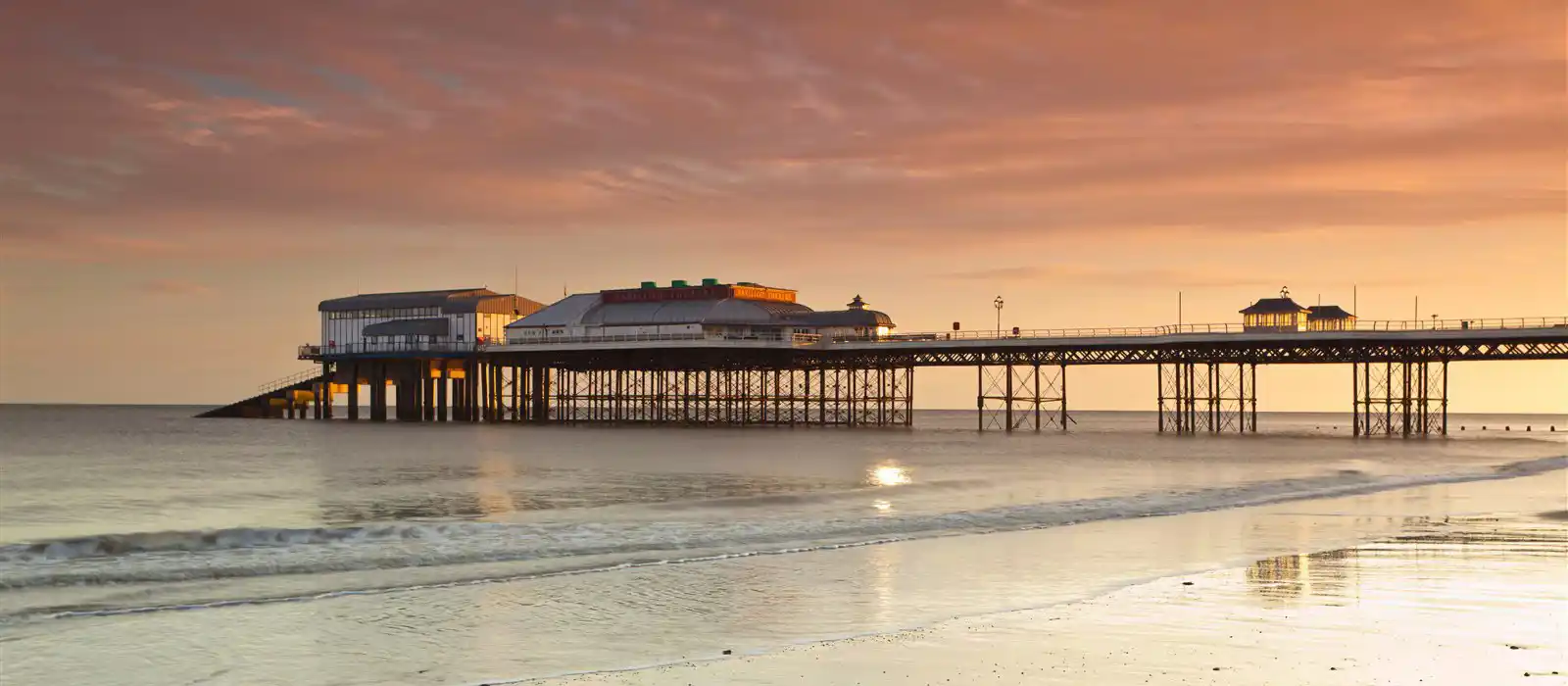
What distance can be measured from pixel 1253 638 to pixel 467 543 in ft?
48.7

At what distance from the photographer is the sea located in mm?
14219

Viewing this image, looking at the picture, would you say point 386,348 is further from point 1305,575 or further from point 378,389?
point 1305,575

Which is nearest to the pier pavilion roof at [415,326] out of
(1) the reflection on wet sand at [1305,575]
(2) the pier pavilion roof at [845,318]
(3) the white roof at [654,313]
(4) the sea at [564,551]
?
(3) the white roof at [654,313]

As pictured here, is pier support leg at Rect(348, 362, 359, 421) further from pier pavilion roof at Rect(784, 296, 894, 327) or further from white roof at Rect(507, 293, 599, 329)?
pier pavilion roof at Rect(784, 296, 894, 327)

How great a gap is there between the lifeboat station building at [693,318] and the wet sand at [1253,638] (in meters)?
75.4

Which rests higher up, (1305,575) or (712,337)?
(712,337)

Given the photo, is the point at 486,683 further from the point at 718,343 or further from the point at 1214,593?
the point at 718,343

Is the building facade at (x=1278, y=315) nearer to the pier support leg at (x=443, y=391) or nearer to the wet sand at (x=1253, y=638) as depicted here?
the pier support leg at (x=443, y=391)

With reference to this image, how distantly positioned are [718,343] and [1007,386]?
1874 centimetres

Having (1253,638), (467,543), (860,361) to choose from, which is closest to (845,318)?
(860,361)

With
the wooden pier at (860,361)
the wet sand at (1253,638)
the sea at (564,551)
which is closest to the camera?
the wet sand at (1253,638)

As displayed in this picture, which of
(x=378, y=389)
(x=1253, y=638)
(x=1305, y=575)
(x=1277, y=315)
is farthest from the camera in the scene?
(x=378, y=389)

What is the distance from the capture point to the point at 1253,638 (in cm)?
1375

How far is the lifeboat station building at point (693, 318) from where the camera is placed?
3762 inches
